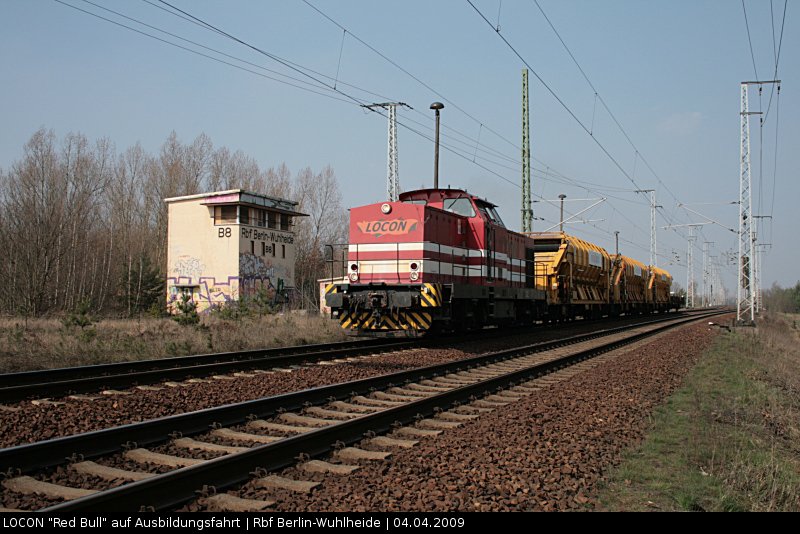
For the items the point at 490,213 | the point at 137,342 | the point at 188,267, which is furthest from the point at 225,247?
the point at 137,342

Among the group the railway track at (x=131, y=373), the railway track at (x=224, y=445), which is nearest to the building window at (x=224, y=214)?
the railway track at (x=131, y=373)

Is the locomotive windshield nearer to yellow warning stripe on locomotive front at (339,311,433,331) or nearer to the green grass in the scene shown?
yellow warning stripe on locomotive front at (339,311,433,331)

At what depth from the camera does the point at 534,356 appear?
13891 mm

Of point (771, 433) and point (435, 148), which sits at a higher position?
point (435, 148)

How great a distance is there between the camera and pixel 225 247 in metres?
36.8

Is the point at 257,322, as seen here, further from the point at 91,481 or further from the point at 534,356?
the point at 91,481

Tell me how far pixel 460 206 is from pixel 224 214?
80.0 feet

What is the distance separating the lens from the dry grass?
11555mm

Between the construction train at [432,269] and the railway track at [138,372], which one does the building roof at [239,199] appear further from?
the railway track at [138,372]

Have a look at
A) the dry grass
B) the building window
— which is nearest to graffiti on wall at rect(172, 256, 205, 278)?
the building window

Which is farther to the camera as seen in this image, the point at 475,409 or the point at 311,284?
the point at 311,284

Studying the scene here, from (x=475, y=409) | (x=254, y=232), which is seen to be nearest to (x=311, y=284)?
(x=254, y=232)

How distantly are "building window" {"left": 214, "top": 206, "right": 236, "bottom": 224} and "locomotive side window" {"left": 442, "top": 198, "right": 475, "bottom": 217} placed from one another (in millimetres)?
23332

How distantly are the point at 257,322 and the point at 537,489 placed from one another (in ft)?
51.9
